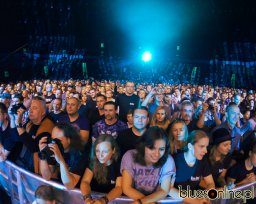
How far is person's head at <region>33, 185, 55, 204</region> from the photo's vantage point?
2574 mm

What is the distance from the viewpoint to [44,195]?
2.58 metres

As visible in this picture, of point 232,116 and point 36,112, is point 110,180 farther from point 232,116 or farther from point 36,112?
point 232,116

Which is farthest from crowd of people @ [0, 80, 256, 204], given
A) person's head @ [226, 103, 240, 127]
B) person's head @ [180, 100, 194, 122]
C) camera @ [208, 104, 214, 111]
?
camera @ [208, 104, 214, 111]

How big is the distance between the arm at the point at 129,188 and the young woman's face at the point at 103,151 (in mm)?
218

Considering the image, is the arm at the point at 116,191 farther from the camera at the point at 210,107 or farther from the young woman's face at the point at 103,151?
the camera at the point at 210,107

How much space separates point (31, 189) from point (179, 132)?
1826mm

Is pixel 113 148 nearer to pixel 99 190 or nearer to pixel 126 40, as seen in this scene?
pixel 99 190

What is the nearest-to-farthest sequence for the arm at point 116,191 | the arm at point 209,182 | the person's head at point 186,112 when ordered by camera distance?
the arm at point 116,191 < the arm at point 209,182 < the person's head at point 186,112

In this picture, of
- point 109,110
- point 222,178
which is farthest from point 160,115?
point 222,178

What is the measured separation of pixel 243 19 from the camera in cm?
2938

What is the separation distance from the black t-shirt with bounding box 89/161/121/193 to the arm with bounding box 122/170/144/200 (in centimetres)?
15

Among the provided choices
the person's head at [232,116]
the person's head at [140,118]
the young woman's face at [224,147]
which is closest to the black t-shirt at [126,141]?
the person's head at [140,118]

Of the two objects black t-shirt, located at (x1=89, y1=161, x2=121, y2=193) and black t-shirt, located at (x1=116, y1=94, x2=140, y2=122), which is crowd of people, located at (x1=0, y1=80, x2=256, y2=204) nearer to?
black t-shirt, located at (x1=89, y1=161, x2=121, y2=193)

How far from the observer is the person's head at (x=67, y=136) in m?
2.98
